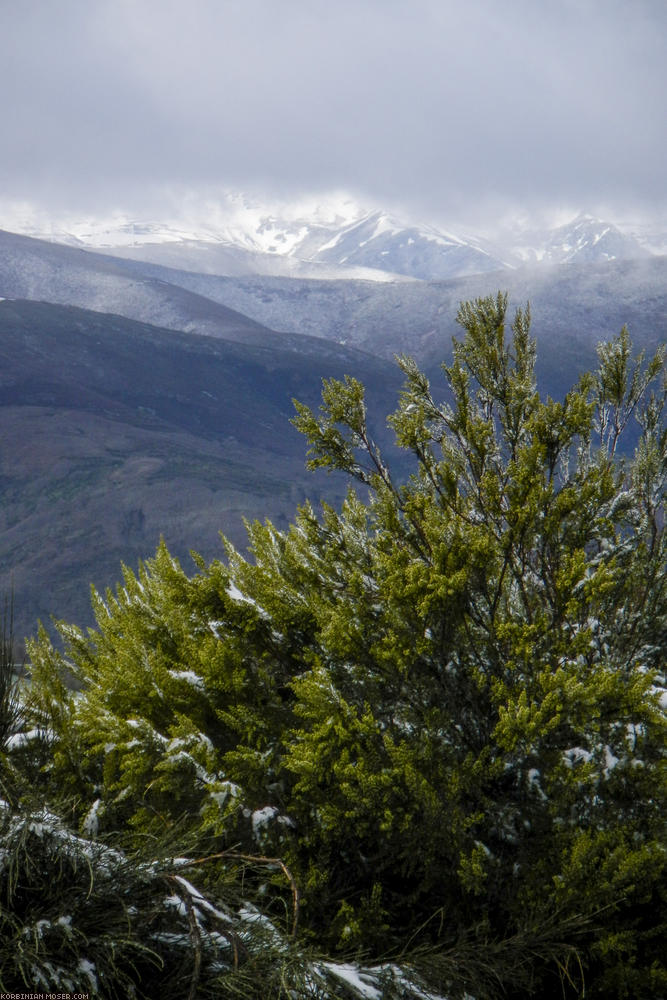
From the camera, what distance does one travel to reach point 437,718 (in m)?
4.00

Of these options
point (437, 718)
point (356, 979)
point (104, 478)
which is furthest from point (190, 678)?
point (104, 478)

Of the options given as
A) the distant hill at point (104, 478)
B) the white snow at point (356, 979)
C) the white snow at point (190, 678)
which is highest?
the white snow at point (190, 678)

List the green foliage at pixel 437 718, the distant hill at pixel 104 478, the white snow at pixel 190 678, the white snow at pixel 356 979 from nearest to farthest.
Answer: the white snow at pixel 356 979, the green foliage at pixel 437 718, the white snow at pixel 190 678, the distant hill at pixel 104 478

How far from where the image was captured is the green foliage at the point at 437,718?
11.8 feet

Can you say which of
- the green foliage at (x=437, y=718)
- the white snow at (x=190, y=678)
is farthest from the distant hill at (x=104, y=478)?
the white snow at (x=190, y=678)

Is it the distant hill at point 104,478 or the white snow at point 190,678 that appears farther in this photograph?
the distant hill at point 104,478

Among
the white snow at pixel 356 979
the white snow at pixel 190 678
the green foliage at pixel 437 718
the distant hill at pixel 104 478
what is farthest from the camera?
the distant hill at pixel 104 478

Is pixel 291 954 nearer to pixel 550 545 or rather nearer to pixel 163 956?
pixel 163 956

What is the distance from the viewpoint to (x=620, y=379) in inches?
241

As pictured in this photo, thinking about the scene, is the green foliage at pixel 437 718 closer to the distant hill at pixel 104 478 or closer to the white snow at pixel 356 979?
the white snow at pixel 356 979

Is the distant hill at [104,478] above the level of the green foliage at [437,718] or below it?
below

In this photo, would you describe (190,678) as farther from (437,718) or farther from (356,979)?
(356,979)

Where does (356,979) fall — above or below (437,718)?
below

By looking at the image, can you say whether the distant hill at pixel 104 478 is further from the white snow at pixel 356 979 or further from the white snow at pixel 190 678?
the white snow at pixel 356 979
